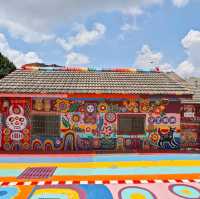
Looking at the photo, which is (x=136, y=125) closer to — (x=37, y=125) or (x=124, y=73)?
(x=124, y=73)

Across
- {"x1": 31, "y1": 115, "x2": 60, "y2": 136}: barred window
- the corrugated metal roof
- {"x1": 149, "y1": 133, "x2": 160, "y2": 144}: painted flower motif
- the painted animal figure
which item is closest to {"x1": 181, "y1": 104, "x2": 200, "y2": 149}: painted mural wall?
the corrugated metal roof

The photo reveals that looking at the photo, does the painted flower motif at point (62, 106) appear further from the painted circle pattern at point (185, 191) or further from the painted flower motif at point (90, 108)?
the painted circle pattern at point (185, 191)

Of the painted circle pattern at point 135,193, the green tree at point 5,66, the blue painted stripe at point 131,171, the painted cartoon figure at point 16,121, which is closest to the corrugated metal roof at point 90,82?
the painted cartoon figure at point 16,121

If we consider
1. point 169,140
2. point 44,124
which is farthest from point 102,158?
point 169,140

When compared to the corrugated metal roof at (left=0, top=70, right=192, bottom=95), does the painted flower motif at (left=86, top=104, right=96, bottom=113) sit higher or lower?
lower

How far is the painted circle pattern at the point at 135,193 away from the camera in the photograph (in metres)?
8.01

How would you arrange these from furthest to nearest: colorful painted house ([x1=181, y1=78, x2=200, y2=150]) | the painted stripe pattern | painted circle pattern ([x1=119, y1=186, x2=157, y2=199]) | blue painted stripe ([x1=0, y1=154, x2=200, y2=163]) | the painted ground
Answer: colorful painted house ([x1=181, y1=78, x2=200, y2=150]) → blue painted stripe ([x1=0, y1=154, x2=200, y2=163]) → the painted stripe pattern → the painted ground → painted circle pattern ([x1=119, y1=186, x2=157, y2=199])

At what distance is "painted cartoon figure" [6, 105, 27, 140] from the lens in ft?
49.3

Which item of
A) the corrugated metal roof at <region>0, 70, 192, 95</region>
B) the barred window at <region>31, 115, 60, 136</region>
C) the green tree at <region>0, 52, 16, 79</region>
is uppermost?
the green tree at <region>0, 52, 16, 79</region>

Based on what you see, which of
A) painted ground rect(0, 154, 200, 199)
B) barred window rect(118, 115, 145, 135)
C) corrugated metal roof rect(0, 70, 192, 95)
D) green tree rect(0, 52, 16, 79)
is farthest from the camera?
green tree rect(0, 52, 16, 79)

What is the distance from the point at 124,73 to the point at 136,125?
4.38 m

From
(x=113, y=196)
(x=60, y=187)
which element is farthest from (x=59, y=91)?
(x=113, y=196)

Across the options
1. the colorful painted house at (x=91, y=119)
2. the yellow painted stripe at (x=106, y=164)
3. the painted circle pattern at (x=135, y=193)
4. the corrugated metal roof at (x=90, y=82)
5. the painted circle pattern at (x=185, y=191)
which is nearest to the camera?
the painted circle pattern at (x=135, y=193)

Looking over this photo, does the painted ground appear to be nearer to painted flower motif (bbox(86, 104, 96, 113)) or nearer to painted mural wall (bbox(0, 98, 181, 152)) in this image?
painted mural wall (bbox(0, 98, 181, 152))
